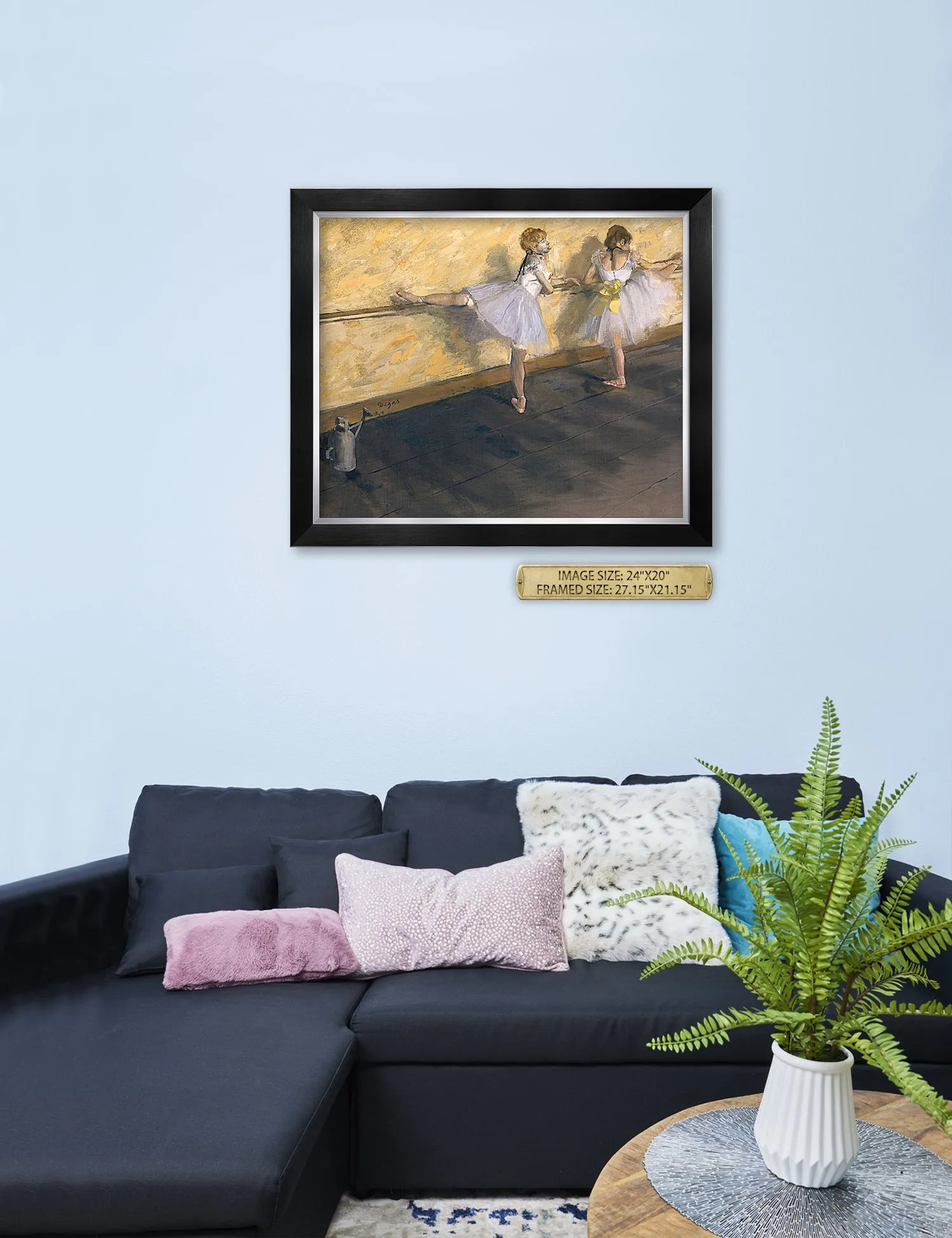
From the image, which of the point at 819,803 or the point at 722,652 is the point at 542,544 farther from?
the point at 819,803

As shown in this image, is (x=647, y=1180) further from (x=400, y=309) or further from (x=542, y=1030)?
(x=400, y=309)

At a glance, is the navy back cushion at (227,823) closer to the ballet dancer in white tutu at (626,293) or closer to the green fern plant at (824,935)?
the green fern plant at (824,935)

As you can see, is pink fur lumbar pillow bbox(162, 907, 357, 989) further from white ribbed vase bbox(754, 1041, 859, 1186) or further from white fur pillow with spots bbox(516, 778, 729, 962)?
white ribbed vase bbox(754, 1041, 859, 1186)

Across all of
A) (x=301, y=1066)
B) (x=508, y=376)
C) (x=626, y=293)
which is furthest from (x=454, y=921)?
(x=626, y=293)

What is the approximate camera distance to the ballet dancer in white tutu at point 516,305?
311cm

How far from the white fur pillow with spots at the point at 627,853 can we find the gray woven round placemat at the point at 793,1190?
35.7 inches

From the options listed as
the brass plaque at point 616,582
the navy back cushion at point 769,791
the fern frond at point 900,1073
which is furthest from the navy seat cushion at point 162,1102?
the brass plaque at point 616,582

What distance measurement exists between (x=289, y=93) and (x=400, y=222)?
544 millimetres

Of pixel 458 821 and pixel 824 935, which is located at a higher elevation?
pixel 824 935

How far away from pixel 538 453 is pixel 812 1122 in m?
2.18

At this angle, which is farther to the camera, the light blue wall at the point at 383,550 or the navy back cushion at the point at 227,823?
the light blue wall at the point at 383,550

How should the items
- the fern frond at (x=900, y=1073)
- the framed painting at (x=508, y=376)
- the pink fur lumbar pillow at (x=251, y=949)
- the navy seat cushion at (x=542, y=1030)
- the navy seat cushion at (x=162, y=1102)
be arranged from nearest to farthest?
the fern frond at (x=900, y=1073) < the navy seat cushion at (x=162, y=1102) < the navy seat cushion at (x=542, y=1030) < the pink fur lumbar pillow at (x=251, y=949) < the framed painting at (x=508, y=376)

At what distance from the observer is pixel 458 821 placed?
2734 mm

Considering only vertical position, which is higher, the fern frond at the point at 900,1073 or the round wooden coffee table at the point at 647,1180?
the fern frond at the point at 900,1073
